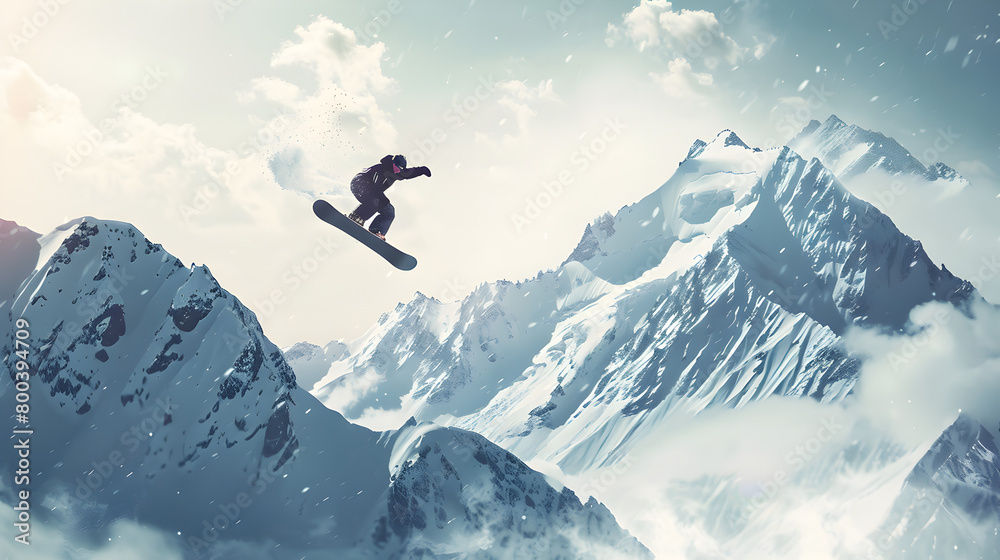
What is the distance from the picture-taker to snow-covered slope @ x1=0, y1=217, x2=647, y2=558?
12169 cm

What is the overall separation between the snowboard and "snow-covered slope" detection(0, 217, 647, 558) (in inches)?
4203

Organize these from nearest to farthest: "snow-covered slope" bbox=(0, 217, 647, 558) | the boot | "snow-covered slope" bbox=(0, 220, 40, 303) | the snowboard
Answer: the snowboard
the boot
"snow-covered slope" bbox=(0, 217, 647, 558)
"snow-covered slope" bbox=(0, 220, 40, 303)

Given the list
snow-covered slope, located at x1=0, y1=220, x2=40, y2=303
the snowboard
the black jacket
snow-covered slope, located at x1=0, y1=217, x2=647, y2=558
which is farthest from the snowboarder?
snow-covered slope, located at x1=0, y1=220, x2=40, y2=303

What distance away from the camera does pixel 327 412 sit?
162m

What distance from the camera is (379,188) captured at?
27.7 metres

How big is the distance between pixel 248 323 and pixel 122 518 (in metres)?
56.7

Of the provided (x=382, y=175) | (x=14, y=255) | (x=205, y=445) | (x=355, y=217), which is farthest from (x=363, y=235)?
(x=14, y=255)

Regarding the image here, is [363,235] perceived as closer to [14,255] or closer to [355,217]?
[355,217]

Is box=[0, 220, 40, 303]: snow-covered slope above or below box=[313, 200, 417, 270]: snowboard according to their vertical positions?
above

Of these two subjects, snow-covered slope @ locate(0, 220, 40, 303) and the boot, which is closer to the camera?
the boot

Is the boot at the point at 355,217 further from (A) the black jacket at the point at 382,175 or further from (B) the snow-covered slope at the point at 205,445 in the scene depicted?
(B) the snow-covered slope at the point at 205,445

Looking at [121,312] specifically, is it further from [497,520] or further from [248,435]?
[497,520]

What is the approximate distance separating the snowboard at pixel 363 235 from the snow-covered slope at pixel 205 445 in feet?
350

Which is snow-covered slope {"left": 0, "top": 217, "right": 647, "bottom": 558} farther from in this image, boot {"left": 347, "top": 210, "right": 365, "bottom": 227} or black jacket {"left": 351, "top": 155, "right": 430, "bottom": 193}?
black jacket {"left": 351, "top": 155, "right": 430, "bottom": 193}
